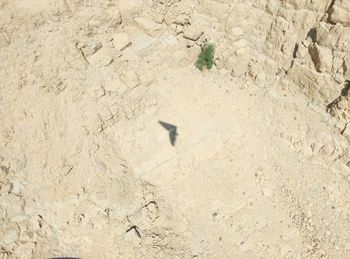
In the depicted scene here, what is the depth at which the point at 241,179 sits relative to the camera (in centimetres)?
918

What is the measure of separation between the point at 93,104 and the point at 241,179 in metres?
4.23

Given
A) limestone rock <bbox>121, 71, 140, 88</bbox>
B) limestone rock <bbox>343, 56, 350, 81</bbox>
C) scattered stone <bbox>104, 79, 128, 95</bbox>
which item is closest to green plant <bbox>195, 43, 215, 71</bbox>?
limestone rock <bbox>121, 71, 140, 88</bbox>

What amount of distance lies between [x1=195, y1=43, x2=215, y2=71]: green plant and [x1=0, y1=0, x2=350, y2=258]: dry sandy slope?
24 cm

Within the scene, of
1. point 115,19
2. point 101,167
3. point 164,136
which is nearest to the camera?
point 101,167

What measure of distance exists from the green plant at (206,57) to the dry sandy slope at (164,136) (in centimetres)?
24

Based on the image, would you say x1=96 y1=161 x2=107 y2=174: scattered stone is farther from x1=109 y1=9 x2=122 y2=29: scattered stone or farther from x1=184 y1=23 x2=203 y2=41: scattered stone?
x1=184 y1=23 x2=203 y2=41: scattered stone

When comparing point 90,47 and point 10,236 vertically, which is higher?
point 90,47

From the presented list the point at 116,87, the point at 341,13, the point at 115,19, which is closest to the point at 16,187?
the point at 116,87

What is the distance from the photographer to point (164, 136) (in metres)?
9.03

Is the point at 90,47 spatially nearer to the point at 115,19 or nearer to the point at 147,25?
the point at 115,19

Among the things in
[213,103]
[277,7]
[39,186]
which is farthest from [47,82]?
[277,7]

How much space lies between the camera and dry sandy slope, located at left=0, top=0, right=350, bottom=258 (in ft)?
26.8

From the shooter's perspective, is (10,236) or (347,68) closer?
(10,236)

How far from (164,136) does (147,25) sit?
309cm
